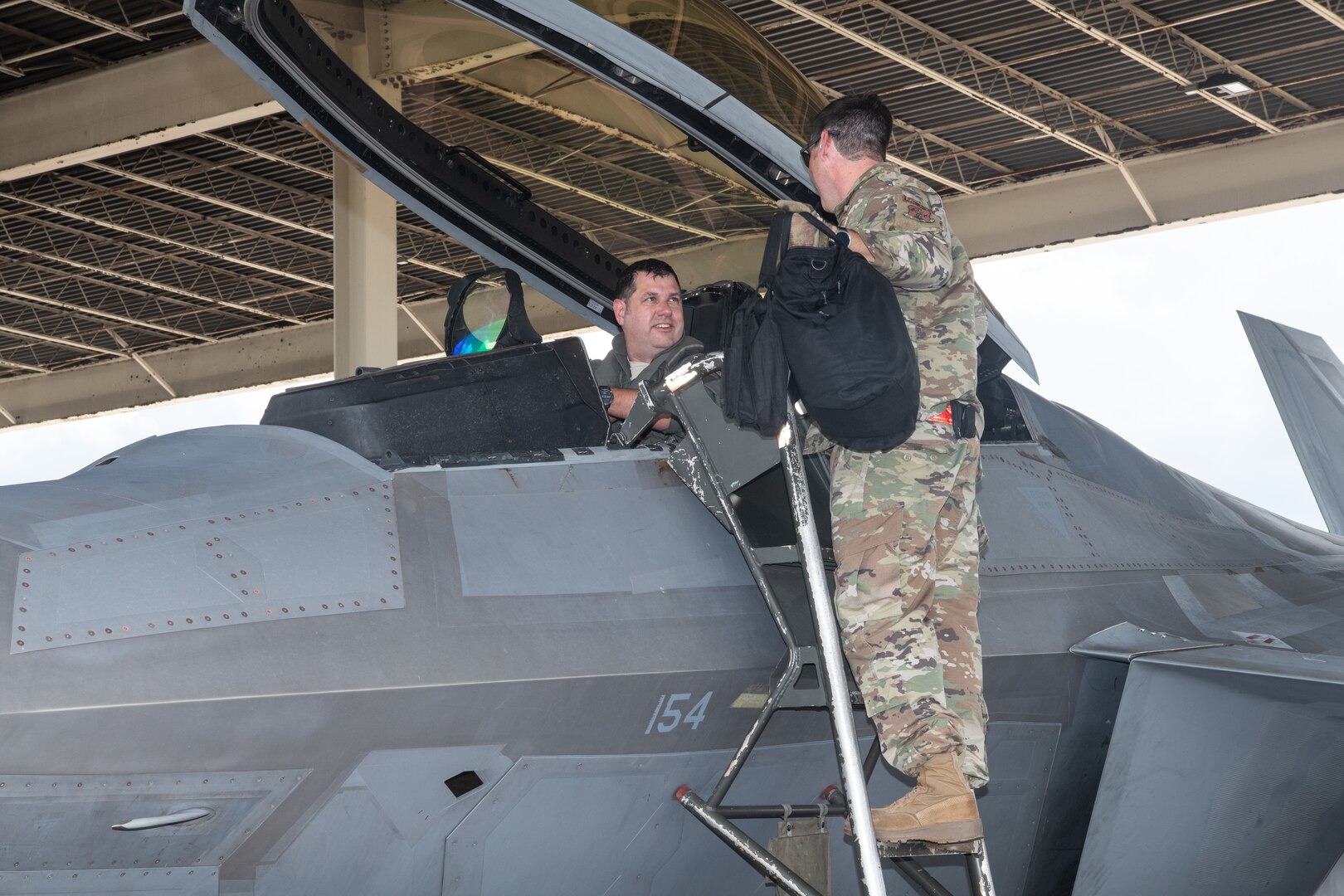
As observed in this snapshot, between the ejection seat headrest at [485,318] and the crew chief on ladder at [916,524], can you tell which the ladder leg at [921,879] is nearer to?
the crew chief on ladder at [916,524]

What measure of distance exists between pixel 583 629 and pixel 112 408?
2822cm

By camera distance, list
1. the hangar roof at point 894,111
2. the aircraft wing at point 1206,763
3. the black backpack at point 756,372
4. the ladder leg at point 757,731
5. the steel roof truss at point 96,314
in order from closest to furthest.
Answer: the black backpack at point 756,372 → the ladder leg at point 757,731 → the aircraft wing at point 1206,763 → the hangar roof at point 894,111 → the steel roof truss at point 96,314

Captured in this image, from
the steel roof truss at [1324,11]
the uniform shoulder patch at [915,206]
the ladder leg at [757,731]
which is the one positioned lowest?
the ladder leg at [757,731]

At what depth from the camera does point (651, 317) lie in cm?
529

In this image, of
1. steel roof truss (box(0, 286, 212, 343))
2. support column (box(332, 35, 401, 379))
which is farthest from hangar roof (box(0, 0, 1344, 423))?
steel roof truss (box(0, 286, 212, 343))

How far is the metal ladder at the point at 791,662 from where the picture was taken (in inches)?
131

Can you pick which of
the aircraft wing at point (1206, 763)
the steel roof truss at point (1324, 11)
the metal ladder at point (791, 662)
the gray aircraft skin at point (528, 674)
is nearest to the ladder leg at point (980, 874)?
the metal ladder at point (791, 662)

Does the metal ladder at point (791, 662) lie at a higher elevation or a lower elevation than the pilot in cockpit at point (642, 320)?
lower

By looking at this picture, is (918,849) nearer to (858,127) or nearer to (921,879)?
(921,879)

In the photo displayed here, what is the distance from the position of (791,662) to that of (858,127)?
1.50 metres

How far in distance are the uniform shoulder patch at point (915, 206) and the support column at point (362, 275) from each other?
361 inches

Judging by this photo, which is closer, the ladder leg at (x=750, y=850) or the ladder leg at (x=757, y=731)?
the ladder leg at (x=750, y=850)

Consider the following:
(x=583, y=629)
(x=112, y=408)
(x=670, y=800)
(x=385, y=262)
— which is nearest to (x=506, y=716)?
(x=583, y=629)

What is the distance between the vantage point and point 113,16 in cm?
1376
